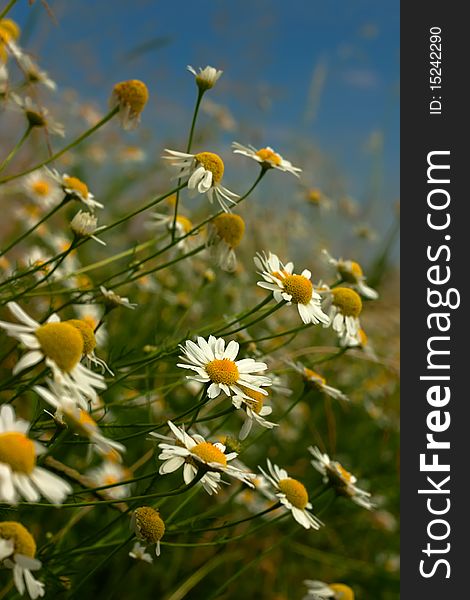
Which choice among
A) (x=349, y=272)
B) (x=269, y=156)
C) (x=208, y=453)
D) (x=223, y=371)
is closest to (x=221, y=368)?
(x=223, y=371)

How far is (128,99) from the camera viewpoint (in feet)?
3.66

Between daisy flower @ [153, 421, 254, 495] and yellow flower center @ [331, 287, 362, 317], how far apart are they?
42 cm

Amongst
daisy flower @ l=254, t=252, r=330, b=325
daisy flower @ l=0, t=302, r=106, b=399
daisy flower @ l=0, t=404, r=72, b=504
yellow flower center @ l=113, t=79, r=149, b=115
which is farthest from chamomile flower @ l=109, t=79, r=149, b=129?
daisy flower @ l=0, t=404, r=72, b=504

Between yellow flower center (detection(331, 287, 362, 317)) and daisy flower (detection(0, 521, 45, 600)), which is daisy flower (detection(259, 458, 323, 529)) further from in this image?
daisy flower (detection(0, 521, 45, 600))

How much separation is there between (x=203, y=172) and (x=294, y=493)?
1.55ft

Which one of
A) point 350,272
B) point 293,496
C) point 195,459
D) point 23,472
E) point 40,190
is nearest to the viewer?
point 23,472

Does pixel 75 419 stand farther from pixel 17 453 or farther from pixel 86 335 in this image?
pixel 86 335

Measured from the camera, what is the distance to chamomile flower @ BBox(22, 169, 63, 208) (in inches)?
76.4

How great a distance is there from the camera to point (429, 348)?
5.50 feet

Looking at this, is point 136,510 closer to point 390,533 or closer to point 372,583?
point 372,583

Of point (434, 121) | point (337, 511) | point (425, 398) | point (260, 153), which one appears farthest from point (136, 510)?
point (337, 511)

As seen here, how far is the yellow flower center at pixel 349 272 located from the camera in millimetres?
1379

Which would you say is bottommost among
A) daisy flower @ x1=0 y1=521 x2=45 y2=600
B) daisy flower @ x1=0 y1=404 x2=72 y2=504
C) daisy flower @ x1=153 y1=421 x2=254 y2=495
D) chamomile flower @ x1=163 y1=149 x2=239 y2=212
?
daisy flower @ x1=0 y1=521 x2=45 y2=600

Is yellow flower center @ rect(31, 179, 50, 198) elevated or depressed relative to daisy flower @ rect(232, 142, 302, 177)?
elevated
